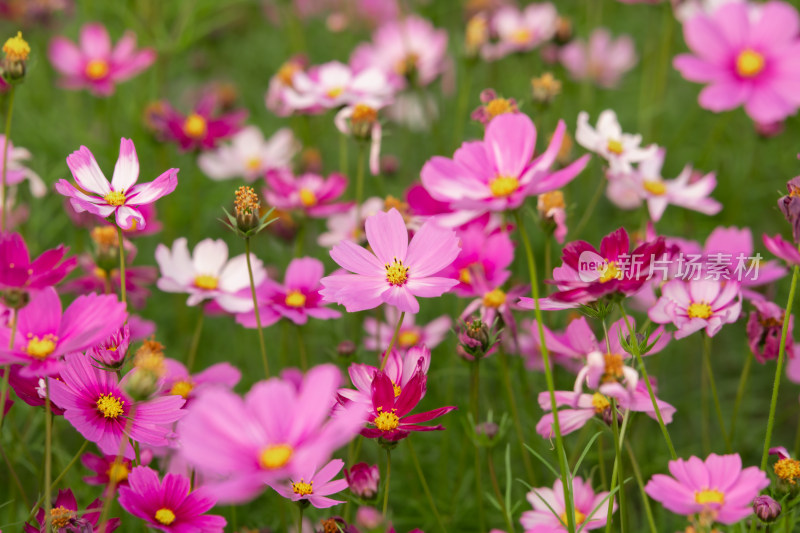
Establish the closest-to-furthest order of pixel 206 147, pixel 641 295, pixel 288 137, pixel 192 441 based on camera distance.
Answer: pixel 192 441, pixel 641 295, pixel 206 147, pixel 288 137

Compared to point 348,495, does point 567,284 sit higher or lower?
higher

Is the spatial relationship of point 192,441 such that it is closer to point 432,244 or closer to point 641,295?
point 432,244

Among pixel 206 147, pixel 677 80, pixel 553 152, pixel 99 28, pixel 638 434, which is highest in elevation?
pixel 553 152

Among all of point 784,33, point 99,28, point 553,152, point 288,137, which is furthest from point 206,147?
point 784,33

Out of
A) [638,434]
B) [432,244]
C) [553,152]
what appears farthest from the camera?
[638,434]

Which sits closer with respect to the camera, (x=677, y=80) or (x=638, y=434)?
(x=638, y=434)

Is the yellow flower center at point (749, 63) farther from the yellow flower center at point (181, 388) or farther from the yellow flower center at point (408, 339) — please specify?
the yellow flower center at point (181, 388)

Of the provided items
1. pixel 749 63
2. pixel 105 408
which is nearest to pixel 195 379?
pixel 105 408

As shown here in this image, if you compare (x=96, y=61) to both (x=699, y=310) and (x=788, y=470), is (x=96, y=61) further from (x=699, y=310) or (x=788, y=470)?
(x=788, y=470)

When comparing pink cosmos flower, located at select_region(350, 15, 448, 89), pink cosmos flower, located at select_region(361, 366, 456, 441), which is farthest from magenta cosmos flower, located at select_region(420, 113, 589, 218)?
pink cosmos flower, located at select_region(350, 15, 448, 89)
